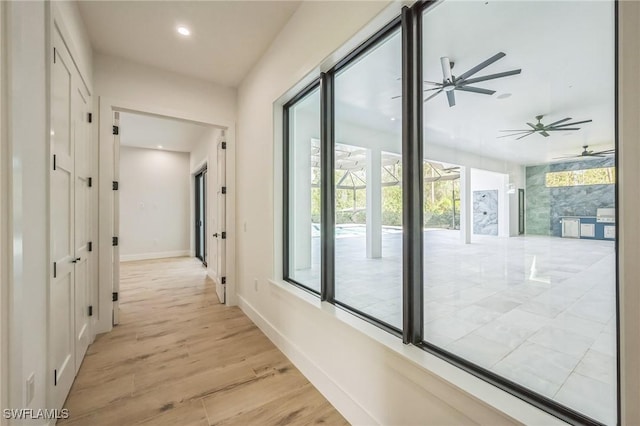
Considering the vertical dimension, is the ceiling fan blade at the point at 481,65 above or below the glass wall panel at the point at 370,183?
above

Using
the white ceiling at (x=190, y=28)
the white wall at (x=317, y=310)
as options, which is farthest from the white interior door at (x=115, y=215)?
the white wall at (x=317, y=310)

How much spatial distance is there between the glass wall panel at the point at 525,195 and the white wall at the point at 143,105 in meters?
2.78

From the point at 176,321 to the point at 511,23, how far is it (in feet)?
13.0

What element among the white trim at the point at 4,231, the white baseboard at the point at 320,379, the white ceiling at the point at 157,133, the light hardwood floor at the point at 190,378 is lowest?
the light hardwood floor at the point at 190,378

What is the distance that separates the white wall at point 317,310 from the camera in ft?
3.81

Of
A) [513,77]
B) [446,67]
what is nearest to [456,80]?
[446,67]

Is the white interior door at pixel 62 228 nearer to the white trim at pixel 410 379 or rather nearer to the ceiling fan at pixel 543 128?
the white trim at pixel 410 379

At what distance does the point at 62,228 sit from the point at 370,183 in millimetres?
2208

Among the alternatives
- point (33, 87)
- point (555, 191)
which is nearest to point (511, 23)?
point (555, 191)

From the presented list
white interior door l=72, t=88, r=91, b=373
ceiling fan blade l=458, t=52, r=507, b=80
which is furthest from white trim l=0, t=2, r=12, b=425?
ceiling fan blade l=458, t=52, r=507, b=80

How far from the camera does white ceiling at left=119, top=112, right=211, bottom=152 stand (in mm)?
4965

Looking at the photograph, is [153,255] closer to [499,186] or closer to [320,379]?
[320,379]

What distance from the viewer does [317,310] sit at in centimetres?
193

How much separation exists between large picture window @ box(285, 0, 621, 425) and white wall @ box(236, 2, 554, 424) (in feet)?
0.46
